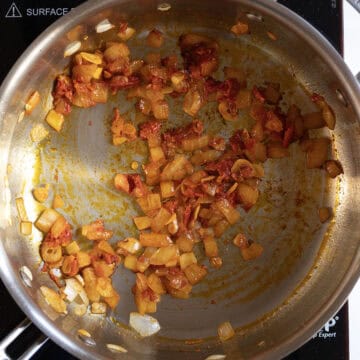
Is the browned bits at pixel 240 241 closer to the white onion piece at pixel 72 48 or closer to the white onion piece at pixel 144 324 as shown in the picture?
the white onion piece at pixel 144 324

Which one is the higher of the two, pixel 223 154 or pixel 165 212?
pixel 223 154

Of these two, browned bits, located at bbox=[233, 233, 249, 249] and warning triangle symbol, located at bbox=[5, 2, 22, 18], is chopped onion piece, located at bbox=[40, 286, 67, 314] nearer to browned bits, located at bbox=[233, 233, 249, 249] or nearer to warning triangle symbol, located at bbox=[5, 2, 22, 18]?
browned bits, located at bbox=[233, 233, 249, 249]

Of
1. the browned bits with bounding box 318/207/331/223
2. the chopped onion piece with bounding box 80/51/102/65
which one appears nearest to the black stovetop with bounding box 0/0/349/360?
the chopped onion piece with bounding box 80/51/102/65

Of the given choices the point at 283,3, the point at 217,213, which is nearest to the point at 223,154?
the point at 217,213

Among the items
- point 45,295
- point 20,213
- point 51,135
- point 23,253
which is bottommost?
point 45,295

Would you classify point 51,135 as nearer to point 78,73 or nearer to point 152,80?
point 78,73

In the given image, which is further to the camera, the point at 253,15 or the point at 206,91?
the point at 206,91
